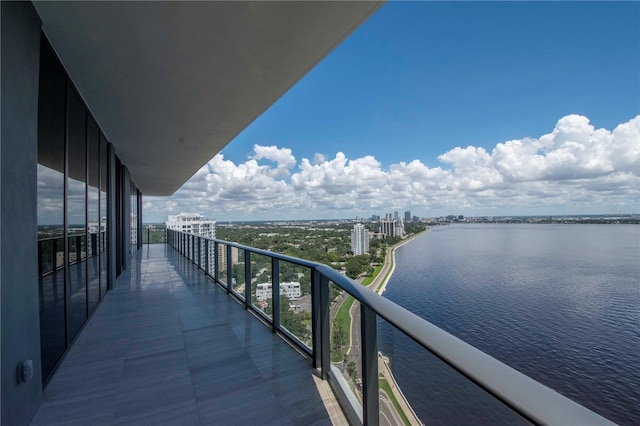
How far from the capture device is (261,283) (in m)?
4.24

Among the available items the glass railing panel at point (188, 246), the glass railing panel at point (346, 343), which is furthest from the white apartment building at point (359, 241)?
the glass railing panel at point (188, 246)

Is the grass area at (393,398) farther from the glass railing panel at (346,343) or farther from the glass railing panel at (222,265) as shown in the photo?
the glass railing panel at (222,265)

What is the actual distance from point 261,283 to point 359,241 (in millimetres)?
4031

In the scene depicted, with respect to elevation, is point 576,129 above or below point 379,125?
below

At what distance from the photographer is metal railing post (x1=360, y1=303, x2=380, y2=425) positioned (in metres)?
1.75

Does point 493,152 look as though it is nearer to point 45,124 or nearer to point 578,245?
point 578,245

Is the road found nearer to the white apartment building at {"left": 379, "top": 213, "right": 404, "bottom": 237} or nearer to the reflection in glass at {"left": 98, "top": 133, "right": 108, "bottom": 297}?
the reflection in glass at {"left": 98, "top": 133, "right": 108, "bottom": 297}

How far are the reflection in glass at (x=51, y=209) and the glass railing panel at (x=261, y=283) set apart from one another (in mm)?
2253

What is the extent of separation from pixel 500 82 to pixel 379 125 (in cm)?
1506

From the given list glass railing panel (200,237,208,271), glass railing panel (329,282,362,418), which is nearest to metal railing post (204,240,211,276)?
glass railing panel (200,237,208,271)

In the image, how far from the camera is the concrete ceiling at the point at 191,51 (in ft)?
7.50

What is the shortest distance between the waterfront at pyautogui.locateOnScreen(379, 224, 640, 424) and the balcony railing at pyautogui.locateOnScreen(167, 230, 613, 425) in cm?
8

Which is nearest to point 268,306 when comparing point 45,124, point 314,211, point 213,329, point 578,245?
point 213,329

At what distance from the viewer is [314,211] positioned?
62.8 ft
